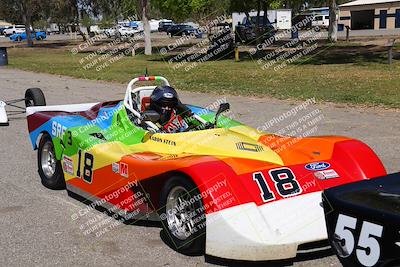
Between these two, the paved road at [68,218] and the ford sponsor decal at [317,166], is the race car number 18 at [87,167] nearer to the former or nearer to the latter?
the paved road at [68,218]

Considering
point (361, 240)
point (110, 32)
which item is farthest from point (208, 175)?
point (110, 32)

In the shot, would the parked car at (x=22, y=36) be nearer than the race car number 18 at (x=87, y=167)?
No

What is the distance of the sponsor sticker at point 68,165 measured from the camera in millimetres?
6328

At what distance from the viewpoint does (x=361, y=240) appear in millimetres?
3051

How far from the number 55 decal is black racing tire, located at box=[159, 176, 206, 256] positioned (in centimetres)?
153

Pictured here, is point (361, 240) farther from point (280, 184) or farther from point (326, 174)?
point (326, 174)

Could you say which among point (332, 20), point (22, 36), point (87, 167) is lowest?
point (22, 36)

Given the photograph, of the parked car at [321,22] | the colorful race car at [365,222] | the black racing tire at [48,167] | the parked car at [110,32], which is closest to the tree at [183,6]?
the black racing tire at [48,167]

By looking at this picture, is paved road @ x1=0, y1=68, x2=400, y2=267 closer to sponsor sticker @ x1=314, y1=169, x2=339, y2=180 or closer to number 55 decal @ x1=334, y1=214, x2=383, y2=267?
sponsor sticker @ x1=314, y1=169, x2=339, y2=180

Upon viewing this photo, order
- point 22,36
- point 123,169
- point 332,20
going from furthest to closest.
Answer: point 22,36
point 332,20
point 123,169

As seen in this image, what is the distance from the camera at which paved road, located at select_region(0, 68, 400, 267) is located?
15.9 ft

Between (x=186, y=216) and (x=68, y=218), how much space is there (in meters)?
1.78

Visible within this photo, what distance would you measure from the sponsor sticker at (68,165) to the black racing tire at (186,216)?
5.78 feet

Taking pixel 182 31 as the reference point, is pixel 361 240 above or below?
above
